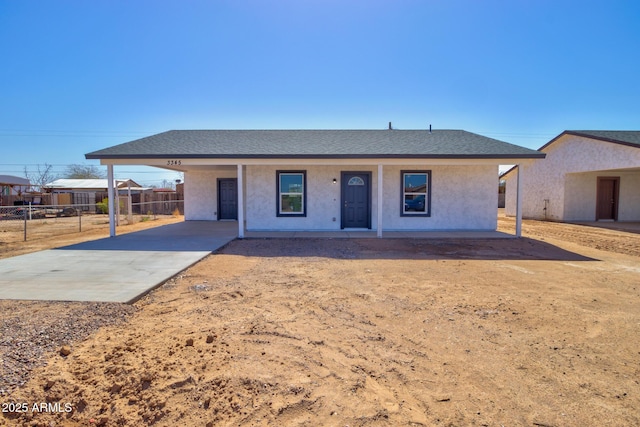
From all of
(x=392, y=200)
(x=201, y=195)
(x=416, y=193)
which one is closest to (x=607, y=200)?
(x=416, y=193)

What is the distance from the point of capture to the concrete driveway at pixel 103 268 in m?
5.43

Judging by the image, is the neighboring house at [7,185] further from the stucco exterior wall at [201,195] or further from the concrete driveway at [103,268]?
the concrete driveway at [103,268]

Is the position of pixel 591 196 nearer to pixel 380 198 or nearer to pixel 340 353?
pixel 380 198

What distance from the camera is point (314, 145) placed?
1283 centimetres

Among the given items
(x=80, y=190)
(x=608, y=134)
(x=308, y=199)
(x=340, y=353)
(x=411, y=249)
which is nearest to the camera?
(x=340, y=353)

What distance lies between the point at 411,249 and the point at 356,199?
408 centimetres

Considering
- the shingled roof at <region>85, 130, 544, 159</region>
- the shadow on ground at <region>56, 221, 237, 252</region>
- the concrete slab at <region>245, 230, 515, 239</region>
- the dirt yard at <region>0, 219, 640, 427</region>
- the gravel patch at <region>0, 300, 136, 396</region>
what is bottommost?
the dirt yard at <region>0, 219, 640, 427</region>

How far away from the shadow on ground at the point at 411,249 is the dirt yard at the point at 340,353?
2.21m

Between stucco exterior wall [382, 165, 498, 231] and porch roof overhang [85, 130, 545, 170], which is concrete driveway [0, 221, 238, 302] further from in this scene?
stucco exterior wall [382, 165, 498, 231]

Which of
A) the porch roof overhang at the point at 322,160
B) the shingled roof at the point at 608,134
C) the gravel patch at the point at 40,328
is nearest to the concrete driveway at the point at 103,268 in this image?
the gravel patch at the point at 40,328

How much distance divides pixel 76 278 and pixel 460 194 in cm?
1230

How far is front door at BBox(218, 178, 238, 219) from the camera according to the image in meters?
17.2

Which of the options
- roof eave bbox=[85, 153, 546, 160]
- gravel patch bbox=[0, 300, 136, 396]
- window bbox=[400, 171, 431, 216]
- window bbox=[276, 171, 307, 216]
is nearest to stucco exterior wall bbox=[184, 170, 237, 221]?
window bbox=[276, 171, 307, 216]

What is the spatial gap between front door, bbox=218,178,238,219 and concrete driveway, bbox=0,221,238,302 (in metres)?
5.94
